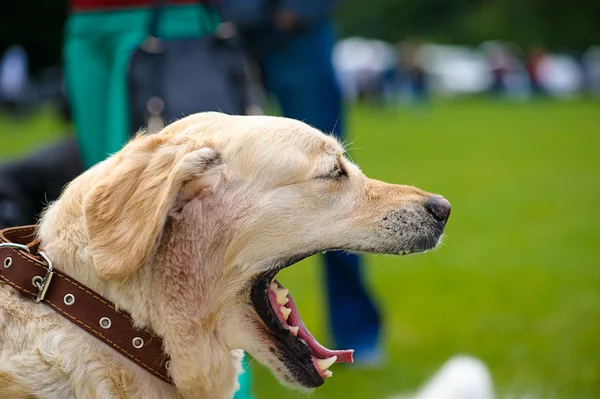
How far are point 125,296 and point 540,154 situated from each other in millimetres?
16604

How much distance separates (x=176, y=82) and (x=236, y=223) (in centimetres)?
157

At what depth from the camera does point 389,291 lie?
294 inches

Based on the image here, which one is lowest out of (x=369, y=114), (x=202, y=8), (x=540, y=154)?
(x=369, y=114)

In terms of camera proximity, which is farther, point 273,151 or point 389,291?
point 389,291

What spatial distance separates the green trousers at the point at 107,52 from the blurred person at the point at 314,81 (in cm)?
79

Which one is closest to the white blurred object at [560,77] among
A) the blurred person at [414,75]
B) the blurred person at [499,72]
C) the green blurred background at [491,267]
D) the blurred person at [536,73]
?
the blurred person at [536,73]

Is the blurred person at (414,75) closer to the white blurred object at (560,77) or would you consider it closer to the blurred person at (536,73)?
the blurred person at (536,73)

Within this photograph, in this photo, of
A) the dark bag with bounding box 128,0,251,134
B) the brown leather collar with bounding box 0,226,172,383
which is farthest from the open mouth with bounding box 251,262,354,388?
the dark bag with bounding box 128,0,251,134

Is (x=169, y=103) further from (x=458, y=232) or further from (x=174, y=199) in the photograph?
(x=458, y=232)

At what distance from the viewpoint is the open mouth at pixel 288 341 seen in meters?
2.91

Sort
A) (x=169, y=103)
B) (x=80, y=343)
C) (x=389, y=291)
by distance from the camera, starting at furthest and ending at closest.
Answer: (x=389, y=291) → (x=169, y=103) → (x=80, y=343)

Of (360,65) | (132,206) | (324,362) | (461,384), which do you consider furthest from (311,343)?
(360,65)

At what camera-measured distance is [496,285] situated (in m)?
7.49

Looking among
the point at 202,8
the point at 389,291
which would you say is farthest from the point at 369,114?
the point at 202,8
